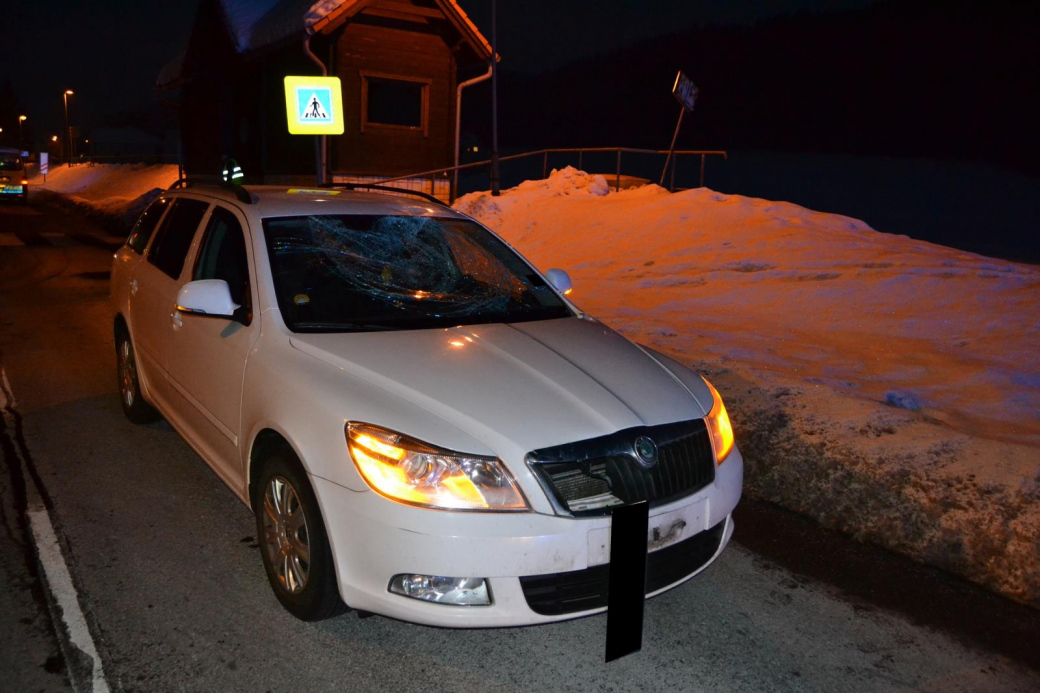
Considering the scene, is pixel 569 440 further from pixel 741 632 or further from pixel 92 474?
pixel 92 474

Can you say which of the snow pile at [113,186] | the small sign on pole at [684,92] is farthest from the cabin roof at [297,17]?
the small sign on pole at [684,92]

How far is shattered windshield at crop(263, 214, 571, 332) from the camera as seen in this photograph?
4195 millimetres

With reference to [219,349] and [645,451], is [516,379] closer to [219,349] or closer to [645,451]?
[645,451]

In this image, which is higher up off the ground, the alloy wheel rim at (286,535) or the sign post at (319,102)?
the sign post at (319,102)

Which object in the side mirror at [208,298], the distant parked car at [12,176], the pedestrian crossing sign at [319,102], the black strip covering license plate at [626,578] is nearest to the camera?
the black strip covering license plate at [626,578]

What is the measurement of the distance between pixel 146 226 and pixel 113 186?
140 feet

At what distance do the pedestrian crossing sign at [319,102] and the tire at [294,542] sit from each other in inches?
555

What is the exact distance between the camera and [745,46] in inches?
3147

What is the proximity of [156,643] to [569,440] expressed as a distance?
1.81 m

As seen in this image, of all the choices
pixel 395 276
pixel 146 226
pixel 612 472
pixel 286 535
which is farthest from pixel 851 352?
pixel 146 226

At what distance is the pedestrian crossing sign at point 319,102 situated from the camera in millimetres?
17000

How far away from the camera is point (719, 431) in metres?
3.87

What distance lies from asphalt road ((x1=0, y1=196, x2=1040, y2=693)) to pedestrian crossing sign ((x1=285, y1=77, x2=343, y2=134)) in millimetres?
12746

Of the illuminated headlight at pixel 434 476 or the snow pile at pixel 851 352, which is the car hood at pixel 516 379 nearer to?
the illuminated headlight at pixel 434 476
